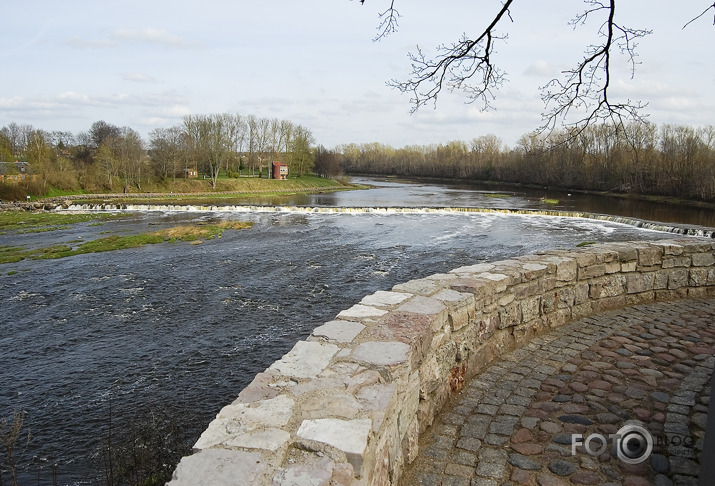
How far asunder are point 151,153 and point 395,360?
58016 millimetres

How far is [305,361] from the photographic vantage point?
9.34ft

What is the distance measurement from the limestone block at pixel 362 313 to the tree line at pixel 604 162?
359cm

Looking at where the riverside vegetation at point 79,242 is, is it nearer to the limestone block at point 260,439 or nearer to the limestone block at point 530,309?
the limestone block at point 530,309

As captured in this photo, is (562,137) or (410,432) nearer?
(410,432)

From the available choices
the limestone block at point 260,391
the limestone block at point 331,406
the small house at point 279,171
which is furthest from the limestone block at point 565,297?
the small house at point 279,171

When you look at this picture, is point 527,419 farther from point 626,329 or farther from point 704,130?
point 704,130

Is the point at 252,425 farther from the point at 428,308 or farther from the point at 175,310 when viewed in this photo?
the point at 175,310

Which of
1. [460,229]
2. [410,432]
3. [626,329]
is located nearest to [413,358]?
[410,432]

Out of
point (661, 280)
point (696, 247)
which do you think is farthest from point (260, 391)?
point (696, 247)

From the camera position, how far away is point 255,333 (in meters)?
9.52

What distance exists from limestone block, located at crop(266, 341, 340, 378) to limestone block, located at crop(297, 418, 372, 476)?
51 cm

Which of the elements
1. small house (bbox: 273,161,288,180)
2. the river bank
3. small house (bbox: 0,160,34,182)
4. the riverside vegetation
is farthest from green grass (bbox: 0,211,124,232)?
small house (bbox: 273,161,288,180)

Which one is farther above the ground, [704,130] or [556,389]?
[704,130]

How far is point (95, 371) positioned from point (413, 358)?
7.01 meters
